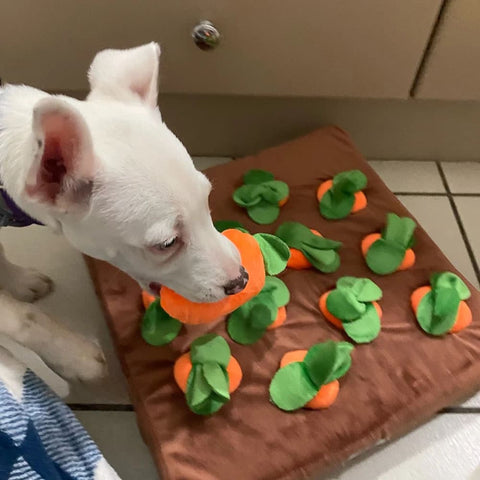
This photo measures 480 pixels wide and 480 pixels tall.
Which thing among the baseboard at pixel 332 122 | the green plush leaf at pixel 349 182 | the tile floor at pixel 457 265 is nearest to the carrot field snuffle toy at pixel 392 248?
the green plush leaf at pixel 349 182

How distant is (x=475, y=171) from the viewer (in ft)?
5.59

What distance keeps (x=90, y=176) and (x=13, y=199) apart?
16 centimetres

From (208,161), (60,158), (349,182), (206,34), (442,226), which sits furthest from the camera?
(208,161)

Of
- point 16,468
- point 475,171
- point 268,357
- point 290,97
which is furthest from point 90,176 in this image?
point 475,171

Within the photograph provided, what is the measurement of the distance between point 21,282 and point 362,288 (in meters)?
0.66

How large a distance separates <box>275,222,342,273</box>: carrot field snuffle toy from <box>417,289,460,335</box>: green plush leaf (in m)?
0.19

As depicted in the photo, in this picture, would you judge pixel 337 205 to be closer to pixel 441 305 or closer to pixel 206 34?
pixel 441 305

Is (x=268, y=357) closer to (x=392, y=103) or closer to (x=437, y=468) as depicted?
(x=437, y=468)

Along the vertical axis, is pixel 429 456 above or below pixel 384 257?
below

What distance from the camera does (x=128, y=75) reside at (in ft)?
3.09

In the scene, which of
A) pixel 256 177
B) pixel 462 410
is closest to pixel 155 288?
pixel 256 177

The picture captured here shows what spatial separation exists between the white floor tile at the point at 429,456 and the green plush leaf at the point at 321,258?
1.11 feet

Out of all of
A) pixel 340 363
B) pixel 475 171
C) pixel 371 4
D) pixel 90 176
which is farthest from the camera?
pixel 475 171

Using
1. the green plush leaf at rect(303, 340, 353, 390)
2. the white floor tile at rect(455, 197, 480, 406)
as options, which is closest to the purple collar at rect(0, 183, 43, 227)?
the green plush leaf at rect(303, 340, 353, 390)
